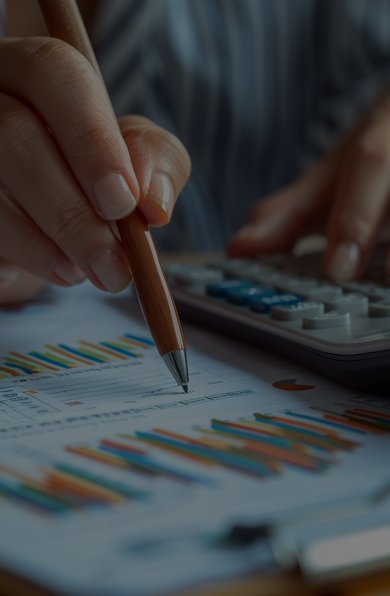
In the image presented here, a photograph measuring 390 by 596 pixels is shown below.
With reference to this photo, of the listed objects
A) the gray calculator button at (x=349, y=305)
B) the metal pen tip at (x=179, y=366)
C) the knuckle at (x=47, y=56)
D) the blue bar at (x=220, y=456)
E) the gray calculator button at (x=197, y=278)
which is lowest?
the gray calculator button at (x=197, y=278)

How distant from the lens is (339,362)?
1.13 feet

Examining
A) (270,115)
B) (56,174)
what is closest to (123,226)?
(56,174)

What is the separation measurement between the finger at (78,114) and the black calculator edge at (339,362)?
9 cm

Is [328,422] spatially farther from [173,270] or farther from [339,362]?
[173,270]

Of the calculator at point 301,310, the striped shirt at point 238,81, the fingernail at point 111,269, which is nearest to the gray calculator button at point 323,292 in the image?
the calculator at point 301,310

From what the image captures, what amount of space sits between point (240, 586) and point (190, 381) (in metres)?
0.17

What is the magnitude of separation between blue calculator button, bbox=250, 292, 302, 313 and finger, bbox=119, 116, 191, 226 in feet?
0.21

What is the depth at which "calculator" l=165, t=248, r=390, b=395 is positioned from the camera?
0.34m

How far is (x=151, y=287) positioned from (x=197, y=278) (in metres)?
0.14

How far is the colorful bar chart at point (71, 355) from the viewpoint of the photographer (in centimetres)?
38

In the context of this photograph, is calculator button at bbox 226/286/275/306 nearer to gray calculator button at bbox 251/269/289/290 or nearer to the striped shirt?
gray calculator button at bbox 251/269/289/290

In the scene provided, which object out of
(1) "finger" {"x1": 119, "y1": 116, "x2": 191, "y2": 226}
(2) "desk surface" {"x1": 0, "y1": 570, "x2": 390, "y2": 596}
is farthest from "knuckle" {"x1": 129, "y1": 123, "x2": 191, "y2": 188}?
(2) "desk surface" {"x1": 0, "y1": 570, "x2": 390, "y2": 596}

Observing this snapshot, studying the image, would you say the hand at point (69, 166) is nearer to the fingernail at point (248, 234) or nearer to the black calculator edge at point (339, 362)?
the black calculator edge at point (339, 362)

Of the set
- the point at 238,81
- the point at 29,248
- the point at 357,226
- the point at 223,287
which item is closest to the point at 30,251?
the point at 29,248
